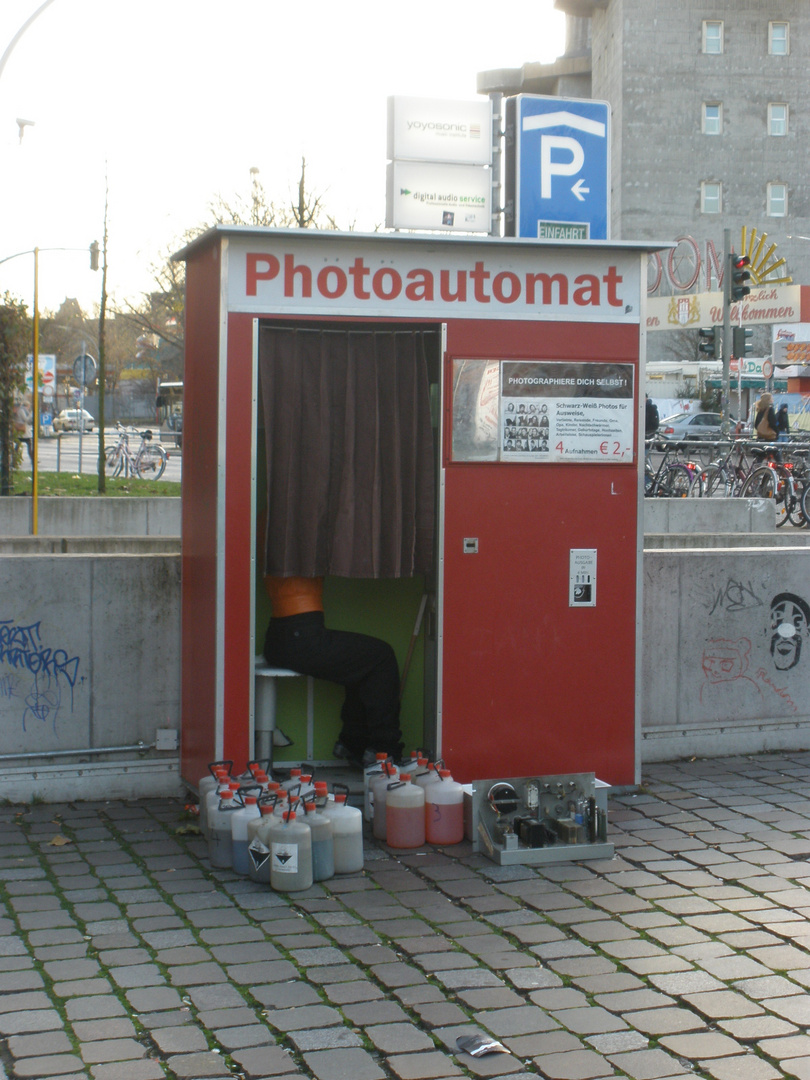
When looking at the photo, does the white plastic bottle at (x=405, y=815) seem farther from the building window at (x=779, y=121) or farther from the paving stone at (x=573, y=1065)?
the building window at (x=779, y=121)

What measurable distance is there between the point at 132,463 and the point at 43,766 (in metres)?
20.7

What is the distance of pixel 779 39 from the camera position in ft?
178

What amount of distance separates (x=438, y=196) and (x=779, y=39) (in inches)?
2156

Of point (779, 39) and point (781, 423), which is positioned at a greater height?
point (779, 39)

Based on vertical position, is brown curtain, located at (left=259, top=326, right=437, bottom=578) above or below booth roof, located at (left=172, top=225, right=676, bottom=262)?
below

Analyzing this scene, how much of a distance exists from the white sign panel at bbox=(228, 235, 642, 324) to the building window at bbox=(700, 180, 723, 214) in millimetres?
51746

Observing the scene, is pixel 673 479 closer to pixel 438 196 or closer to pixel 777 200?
pixel 438 196

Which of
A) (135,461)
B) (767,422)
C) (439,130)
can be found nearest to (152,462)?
(135,461)

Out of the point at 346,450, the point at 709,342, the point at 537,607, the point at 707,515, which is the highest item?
the point at 709,342

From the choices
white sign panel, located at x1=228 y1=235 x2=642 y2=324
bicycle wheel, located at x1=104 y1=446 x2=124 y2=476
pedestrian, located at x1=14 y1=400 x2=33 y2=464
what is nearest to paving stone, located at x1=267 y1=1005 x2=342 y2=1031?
white sign panel, located at x1=228 y1=235 x2=642 y2=324

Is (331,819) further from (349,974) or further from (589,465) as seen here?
(589,465)

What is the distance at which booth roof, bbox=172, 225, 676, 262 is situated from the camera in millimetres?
5523

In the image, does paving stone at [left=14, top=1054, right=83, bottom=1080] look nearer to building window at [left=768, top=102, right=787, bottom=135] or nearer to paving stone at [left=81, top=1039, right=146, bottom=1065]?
paving stone at [left=81, top=1039, right=146, bottom=1065]

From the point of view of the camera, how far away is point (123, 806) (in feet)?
19.6
